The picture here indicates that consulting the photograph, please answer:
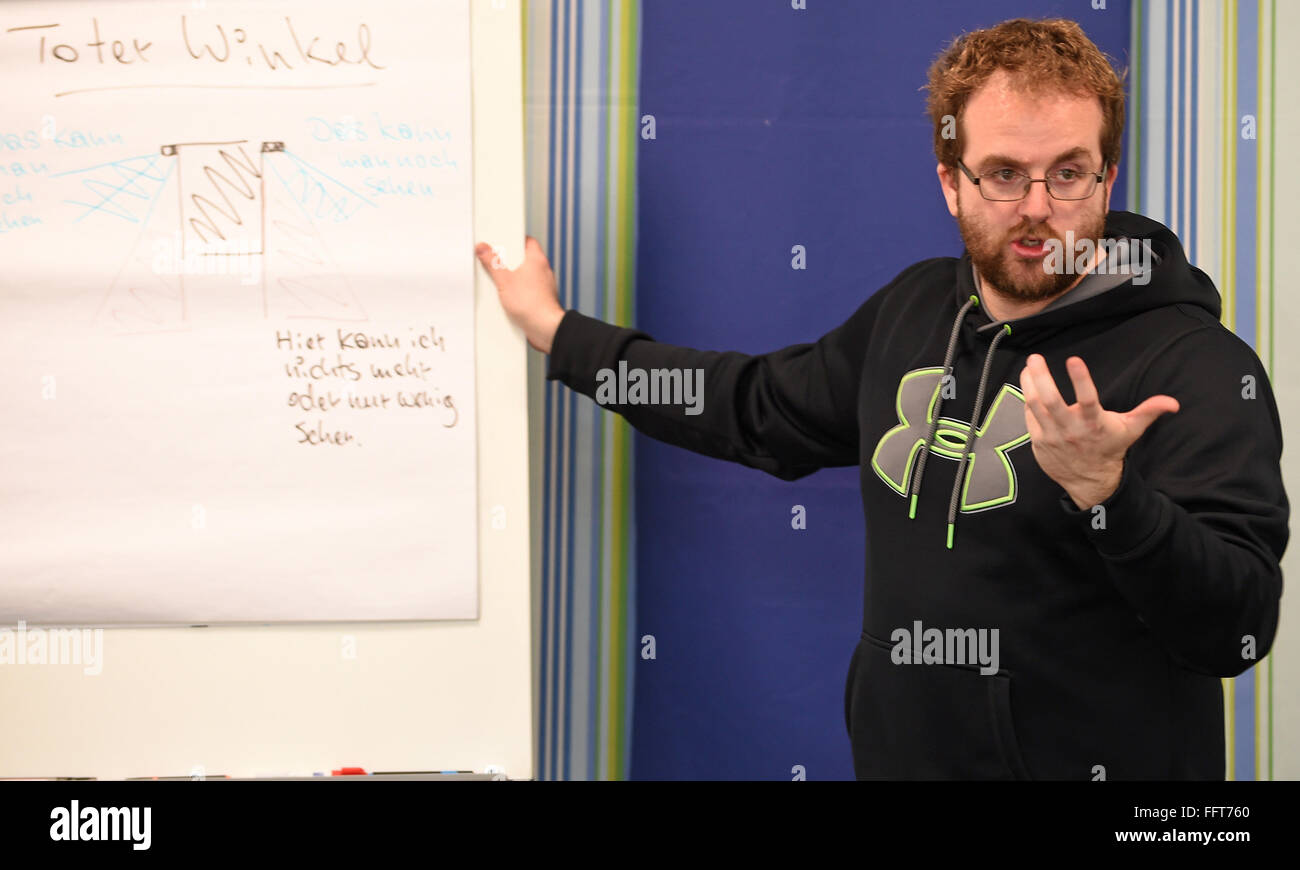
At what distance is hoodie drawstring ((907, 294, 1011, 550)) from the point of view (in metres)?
1.17

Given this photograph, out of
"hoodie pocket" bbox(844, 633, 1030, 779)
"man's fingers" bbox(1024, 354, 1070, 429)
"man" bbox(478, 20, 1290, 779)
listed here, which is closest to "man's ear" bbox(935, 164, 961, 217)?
"man" bbox(478, 20, 1290, 779)

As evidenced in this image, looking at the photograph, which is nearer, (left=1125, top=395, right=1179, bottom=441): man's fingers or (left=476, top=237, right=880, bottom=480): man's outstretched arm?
(left=1125, top=395, right=1179, bottom=441): man's fingers

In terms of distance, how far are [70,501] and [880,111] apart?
51.5 inches

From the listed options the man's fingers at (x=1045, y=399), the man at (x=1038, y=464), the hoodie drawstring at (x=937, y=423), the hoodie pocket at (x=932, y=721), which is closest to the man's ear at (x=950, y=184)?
the man at (x=1038, y=464)

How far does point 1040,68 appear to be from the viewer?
1162 mm

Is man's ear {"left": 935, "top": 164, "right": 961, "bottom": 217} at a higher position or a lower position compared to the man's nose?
higher

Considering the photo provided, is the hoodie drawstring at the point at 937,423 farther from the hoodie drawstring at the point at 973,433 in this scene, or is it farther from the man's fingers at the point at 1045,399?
the man's fingers at the point at 1045,399

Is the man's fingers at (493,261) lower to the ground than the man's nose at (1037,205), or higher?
lower

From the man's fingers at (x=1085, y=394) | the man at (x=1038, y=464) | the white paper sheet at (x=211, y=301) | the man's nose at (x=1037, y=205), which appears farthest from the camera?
the white paper sheet at (x=211, y=301)

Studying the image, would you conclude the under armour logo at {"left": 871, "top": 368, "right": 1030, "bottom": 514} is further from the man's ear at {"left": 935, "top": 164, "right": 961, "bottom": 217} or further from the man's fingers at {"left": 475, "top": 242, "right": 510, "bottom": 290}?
the man's fingers at {"left": 475, "top": 242, "right": 510, "bottom": 290}

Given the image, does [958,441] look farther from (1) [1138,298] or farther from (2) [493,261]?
(2) [493,261]

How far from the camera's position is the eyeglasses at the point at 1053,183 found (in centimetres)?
117

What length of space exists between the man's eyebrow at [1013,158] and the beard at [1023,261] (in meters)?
0.07

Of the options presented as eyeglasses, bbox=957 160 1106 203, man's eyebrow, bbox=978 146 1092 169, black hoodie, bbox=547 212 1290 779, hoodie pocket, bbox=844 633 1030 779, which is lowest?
hoodie pocket, bbox=844 633 1030 779
